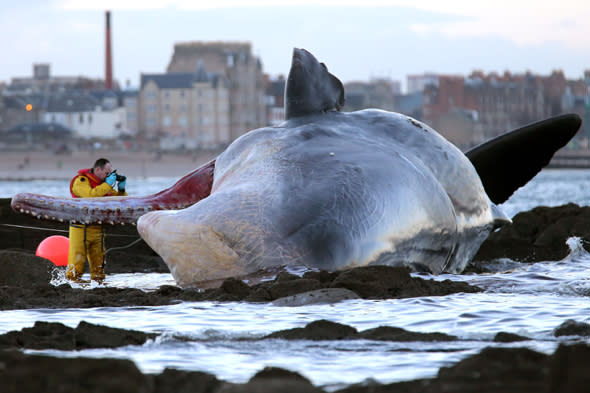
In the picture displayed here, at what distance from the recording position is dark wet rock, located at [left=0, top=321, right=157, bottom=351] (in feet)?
20.2

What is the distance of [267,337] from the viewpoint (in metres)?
6.61

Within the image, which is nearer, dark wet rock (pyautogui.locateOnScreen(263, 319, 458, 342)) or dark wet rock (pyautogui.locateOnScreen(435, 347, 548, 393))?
dark wet rock (pyautogui.locateOnScreen(435, 347, 548, 393))

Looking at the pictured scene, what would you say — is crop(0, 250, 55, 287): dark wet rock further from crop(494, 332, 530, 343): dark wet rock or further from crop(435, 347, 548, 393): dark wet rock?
crop(435, 347, 548, 393): dark wet rock

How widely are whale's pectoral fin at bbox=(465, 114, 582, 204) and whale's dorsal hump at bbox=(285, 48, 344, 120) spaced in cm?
233

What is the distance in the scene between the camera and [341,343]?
6.41 meters

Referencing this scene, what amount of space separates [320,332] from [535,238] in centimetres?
887

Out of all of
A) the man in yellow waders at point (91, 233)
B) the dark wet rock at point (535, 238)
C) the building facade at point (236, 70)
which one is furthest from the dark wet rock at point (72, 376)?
the building facade at point (236, 70)

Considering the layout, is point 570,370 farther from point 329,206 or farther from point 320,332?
point 329,206

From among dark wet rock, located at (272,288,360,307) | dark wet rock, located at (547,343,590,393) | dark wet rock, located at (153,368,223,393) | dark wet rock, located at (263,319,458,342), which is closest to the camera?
dark wet rock, located at (547,343,590,393)

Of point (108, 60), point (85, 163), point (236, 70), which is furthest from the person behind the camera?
point (236, 70)

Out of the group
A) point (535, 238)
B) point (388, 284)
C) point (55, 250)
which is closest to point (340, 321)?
point (388, 284)

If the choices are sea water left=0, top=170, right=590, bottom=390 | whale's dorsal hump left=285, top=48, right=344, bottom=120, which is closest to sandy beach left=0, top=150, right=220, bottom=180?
whale's dorsal hump left=285, top=48, right=344, bottom=120

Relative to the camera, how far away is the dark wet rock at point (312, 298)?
777cm

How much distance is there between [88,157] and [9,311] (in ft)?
355
